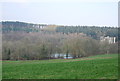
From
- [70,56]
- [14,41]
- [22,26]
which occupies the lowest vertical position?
[70,56]

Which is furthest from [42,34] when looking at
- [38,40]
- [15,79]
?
[15,79]

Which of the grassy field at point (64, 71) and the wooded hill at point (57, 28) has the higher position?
the wooded hill at point (57, 28)

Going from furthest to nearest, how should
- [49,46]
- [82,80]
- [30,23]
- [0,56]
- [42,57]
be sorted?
[49,46] → [42,57] → [30,23] → [0,56] → [82,80]

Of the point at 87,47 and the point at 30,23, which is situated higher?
the point at 30,23

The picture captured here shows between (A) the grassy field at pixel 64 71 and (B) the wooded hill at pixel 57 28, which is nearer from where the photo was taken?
(A) the grassy field at pixel 64 71

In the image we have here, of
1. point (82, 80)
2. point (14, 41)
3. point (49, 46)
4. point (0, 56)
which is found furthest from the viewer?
point (49, 46)

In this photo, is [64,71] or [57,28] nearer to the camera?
[64,71]

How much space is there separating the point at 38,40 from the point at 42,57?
1.08 meters

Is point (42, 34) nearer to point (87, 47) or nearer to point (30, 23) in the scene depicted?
point (30, 23)

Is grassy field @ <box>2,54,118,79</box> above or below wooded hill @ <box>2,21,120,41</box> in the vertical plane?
below

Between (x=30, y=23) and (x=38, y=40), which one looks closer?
(x=30, y=23)

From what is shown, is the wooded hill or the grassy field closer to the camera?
the grassy field

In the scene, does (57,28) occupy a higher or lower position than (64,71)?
higher

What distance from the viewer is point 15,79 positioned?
14.1 ft
